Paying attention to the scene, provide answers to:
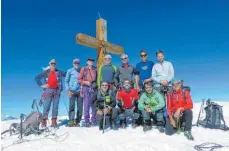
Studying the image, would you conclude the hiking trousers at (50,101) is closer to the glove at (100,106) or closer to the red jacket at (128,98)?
the glove at (100,106)

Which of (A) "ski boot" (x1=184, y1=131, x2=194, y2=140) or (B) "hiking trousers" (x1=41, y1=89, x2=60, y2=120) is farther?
(B) "hiking trousers" (x1=41, y1=89, x2=60, y2=120)

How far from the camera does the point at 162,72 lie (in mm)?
9102

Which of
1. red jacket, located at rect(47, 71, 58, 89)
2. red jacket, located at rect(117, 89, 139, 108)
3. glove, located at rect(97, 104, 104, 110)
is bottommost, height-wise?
glove, located at rect(97, 104, 104, 110)

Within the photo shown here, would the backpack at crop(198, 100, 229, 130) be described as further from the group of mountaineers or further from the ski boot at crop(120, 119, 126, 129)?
the ski boot at crop(120, 119, 126, 129)

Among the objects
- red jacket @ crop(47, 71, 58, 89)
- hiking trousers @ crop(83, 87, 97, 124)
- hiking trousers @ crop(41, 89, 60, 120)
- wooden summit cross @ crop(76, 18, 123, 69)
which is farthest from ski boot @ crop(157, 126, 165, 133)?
red jacket @ crop(47, 71, 58, 89)

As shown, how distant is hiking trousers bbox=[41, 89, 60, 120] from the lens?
9.75m

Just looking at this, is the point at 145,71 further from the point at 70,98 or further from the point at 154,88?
the point at 70,98

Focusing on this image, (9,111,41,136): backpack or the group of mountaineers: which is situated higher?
Result: the group of mountaineers

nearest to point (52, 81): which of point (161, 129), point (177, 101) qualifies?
point (161, 129)

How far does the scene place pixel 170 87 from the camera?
8.98 meters

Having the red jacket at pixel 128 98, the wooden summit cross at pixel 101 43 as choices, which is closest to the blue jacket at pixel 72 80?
the wooden summit cross at pixel 101 43

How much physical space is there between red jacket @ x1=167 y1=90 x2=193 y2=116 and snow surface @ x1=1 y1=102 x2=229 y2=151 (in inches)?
31.1

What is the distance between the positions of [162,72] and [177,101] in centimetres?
104

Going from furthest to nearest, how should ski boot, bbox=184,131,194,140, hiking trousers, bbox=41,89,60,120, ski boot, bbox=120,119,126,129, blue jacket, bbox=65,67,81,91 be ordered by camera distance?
blue jacket, bbox=65,67,81,91 < hiking trousers, bbox=41,89,60,120 < ski boot, bbox=120,119,126,129 < ski boot, bbox=184,131,194,140
